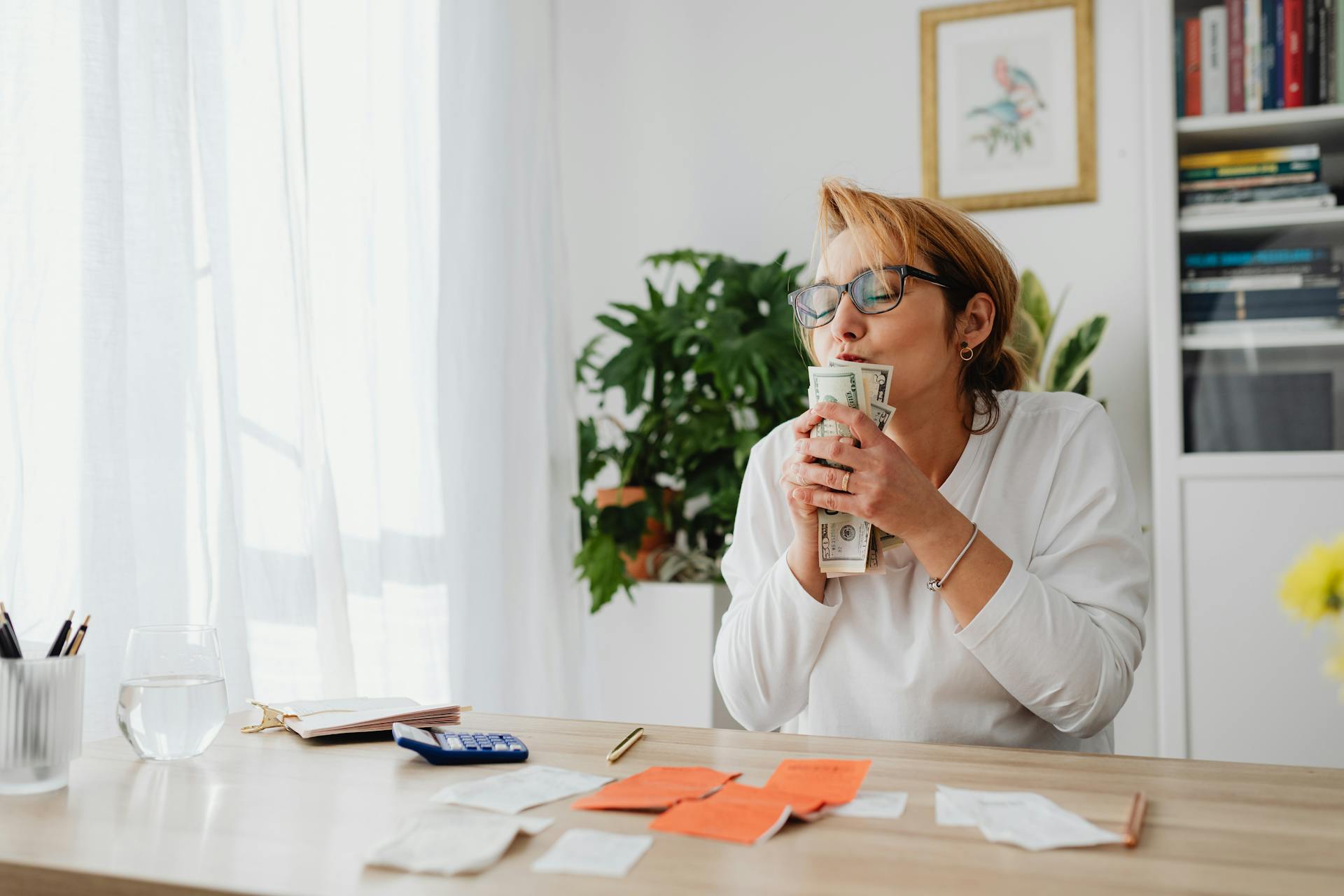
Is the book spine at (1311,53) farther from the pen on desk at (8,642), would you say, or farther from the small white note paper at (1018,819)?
the pen on desk at (8,642)

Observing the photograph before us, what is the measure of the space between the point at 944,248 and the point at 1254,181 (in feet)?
4.67

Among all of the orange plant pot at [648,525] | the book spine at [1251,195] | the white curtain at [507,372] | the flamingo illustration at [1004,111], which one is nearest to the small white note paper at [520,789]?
the white curtain at [507,372]

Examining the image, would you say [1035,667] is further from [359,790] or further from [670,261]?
[670,261]

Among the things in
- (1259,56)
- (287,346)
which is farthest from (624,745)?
(1259,56)

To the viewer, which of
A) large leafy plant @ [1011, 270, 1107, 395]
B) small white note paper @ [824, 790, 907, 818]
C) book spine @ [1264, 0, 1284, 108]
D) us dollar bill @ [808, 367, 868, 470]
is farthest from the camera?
large leafy plant @ [1011, 270, 1107, 395]

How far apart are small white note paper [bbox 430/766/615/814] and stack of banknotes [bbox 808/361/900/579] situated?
44cm

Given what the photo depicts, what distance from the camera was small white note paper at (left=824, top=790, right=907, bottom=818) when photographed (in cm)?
81

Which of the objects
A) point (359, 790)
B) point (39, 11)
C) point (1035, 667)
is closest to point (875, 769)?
point (1035, 667)

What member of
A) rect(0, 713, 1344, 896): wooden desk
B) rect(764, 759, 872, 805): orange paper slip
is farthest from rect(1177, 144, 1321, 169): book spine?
rect(764, 759, 872, 805): orange paper slip

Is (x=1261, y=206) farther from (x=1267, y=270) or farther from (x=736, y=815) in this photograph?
(x=736, y=815)

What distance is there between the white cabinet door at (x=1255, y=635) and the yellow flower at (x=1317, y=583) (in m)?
1.91

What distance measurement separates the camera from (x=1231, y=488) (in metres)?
2.30

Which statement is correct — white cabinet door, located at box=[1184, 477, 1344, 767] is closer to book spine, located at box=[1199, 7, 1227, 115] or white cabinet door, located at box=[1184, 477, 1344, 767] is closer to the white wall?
the white wall

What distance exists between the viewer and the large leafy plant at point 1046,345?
2.49m
